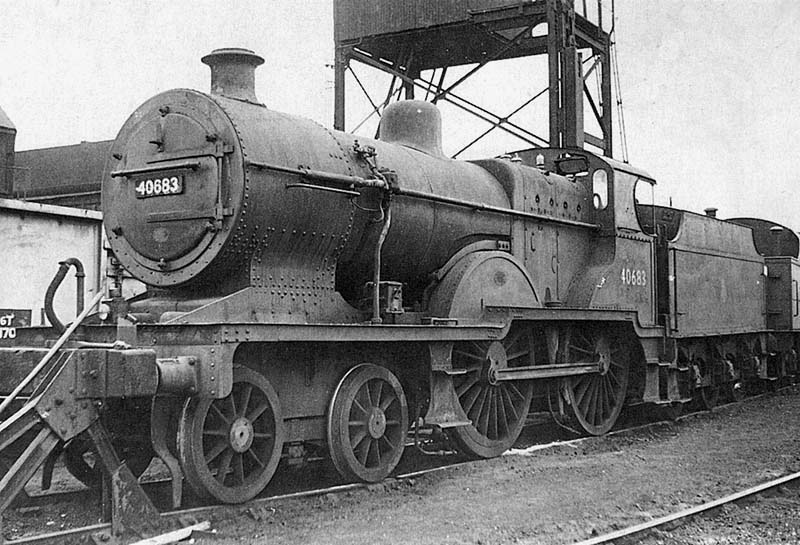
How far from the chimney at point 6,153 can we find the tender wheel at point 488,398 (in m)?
19.8

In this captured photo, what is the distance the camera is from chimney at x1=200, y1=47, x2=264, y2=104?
299 inches

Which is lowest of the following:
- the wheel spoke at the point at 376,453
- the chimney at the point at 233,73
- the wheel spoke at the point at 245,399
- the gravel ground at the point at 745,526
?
the gravel ground at the point at 745,526

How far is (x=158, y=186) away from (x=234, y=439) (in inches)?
82.1

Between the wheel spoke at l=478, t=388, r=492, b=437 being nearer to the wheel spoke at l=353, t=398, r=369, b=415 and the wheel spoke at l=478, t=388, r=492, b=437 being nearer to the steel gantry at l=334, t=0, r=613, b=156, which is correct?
the wheel spoke at l=353, t=398, r=369, b=415

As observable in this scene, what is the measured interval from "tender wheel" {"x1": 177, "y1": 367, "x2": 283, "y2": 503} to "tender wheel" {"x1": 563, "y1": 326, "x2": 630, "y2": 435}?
442 cm

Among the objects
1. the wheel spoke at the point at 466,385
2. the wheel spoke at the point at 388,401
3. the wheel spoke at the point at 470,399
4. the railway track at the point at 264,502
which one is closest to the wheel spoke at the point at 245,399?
the railway track at the point at 264,502

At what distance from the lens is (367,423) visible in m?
7.70

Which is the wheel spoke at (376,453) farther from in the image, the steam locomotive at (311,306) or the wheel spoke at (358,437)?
the wheel spoke at (358,437)

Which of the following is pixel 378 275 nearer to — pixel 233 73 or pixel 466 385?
pixel 466 385

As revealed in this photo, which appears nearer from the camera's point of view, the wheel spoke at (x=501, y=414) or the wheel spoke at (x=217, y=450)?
the wheel spoke at (x=217, y=450)

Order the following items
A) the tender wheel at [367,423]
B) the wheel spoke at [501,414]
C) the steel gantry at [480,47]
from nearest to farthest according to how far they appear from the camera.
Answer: the tender wheel at [367,423] → the wheel spoke at [501,414] → the steel gantry at [480,47]

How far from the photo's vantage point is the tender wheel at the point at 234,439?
6434 millimetres

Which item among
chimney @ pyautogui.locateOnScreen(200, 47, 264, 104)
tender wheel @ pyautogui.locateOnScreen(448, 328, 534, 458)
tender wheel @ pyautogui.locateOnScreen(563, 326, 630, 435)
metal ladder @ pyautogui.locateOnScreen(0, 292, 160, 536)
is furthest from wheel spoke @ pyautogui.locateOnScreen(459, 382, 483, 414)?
metal ladder @ pyautogui.locateOnScreen(0, 292, 160, 536)

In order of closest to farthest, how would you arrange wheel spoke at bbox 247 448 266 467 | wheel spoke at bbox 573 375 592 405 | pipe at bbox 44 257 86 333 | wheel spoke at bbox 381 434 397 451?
pipe at bbox 44 257 86 333 < wheel spoke at bbox 247 448 266 467 < wheel spoke at bbox 381 434 397 451 < wheel spoke at bbox 573 375 592 405
